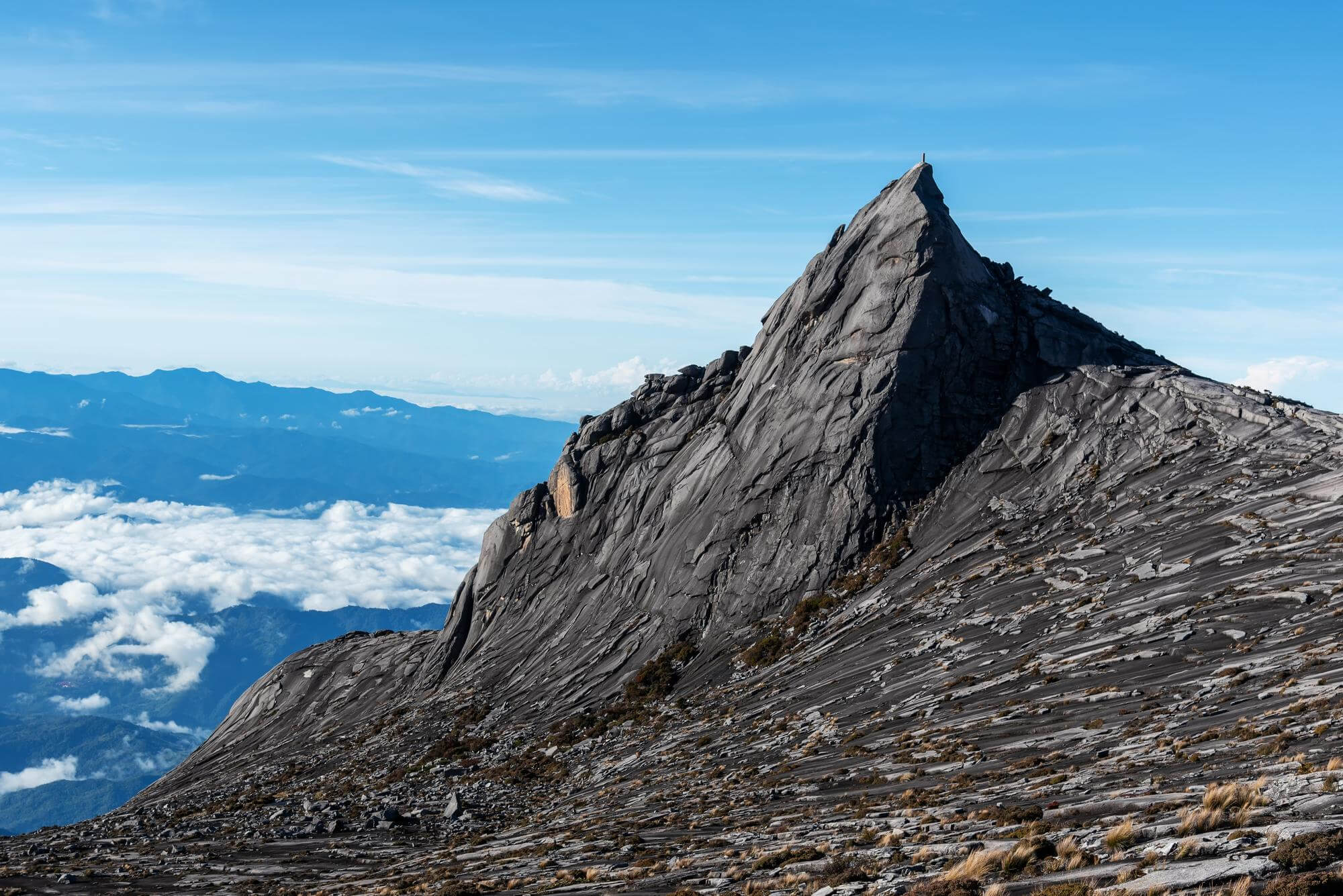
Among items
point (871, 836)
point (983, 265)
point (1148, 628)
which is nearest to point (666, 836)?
point (871, 836)

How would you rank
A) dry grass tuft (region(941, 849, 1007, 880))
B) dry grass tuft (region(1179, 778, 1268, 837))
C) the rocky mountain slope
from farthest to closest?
the rocky mountain slope, dry grass tuft (region(941, 849, 1007, 880)), dry grass tuft (region(1179, 778, 1268, 837))

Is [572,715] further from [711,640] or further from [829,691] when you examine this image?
[829,691]

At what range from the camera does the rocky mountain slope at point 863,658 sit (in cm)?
3134

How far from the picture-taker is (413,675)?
108000mm

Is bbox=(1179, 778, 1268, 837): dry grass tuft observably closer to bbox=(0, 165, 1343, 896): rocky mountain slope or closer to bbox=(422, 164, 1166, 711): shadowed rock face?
bbox=(0, 165, 1343, 896): rocky mountain slope

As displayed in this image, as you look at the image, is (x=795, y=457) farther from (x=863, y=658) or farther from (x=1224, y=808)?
(x=1224, y=808)

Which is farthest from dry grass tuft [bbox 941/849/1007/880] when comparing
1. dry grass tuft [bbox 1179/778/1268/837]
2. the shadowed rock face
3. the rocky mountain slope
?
the shadowed rock face

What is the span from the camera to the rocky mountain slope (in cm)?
3134

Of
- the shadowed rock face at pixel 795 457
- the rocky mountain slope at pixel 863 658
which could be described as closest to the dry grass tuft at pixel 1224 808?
the rocky mountain slope at pixel 863 658

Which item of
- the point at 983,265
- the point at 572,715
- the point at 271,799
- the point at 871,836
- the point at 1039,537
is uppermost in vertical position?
the point at 983,265

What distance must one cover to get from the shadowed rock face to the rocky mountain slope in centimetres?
35

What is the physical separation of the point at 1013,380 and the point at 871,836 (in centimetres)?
6195

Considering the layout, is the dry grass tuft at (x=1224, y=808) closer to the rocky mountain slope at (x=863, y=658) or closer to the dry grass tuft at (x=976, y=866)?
the rocky mountain slope at (x=863, y=658)

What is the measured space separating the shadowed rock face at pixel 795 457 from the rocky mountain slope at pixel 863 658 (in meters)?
0.35
